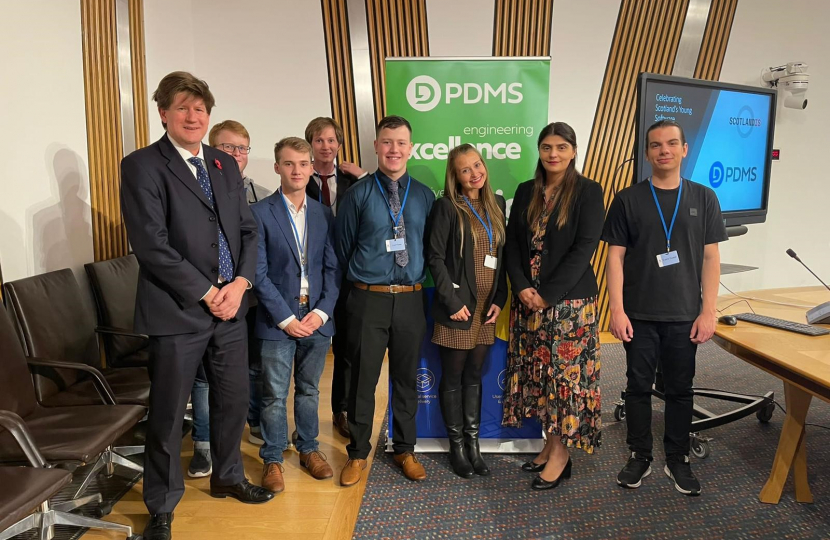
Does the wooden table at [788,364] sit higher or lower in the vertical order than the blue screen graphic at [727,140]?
lower

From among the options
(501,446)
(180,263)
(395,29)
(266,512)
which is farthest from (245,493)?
(395,29)

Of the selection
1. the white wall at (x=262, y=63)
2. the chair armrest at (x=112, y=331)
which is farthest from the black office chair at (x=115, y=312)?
the white wall at (x=262, y=63)

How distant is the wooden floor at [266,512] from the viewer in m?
2.41

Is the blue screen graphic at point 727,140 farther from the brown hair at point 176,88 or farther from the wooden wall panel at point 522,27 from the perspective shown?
the brown hair at point 176,88

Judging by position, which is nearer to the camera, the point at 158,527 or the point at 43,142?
the point at 158,527

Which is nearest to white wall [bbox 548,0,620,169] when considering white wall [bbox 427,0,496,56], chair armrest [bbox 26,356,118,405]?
white wall [bbox 427,0,496,56]

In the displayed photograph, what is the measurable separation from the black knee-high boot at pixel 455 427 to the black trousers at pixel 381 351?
0.16 m

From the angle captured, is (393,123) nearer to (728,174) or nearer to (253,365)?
(253,365)

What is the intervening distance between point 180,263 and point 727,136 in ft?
11.3

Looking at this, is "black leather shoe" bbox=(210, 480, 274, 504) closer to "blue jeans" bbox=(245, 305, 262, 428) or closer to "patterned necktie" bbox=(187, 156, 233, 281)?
"blue jeans" bbox=(245, 305, 262, 428)

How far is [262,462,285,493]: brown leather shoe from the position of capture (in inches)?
107

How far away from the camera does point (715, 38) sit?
5258 millimetres

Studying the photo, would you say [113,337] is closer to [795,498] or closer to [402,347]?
[402,347]

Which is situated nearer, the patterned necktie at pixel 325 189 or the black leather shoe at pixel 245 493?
the black leather shoe at pixel 245 493
